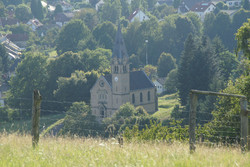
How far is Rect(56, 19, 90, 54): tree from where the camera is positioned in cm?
10405

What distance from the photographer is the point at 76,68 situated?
249 ft

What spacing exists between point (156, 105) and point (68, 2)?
131663 mm

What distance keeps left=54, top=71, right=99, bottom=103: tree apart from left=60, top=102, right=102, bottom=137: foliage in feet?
33.1

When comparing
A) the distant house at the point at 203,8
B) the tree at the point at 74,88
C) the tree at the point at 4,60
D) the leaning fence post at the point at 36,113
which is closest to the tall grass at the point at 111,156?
the leaning fence post at the point at 36,113

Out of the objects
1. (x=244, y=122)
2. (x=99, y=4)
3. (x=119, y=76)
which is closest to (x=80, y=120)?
(x=119, y=76)

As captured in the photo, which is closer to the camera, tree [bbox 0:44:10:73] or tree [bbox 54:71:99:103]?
tree [bbox 54:71:99:103]

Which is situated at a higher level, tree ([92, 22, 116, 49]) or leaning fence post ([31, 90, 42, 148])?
tree ([92, 22, 116, 49])

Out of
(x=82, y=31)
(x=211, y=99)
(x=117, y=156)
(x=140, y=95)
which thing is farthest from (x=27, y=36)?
(x=117, y=156)

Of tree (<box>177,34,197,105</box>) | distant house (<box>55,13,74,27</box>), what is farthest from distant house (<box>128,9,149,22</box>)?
tree (<box>177,34,197,105</box>)

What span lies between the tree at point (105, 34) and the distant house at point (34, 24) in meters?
40.8

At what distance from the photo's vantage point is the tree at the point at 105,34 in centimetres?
10394

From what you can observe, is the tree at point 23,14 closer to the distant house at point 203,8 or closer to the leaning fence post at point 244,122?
the distant house at point 203,8

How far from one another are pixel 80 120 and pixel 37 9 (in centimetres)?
11160

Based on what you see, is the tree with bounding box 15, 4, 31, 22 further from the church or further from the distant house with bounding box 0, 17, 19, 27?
the church
